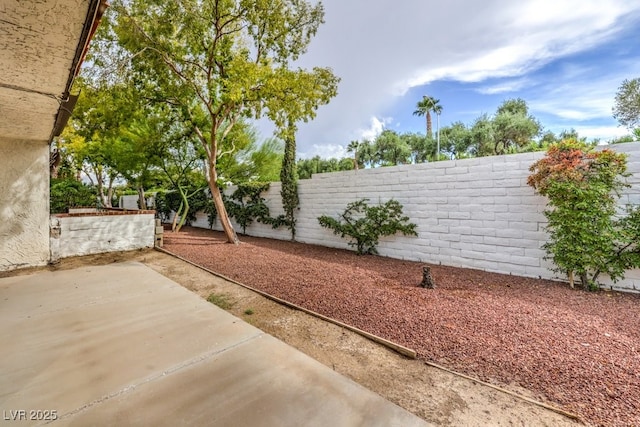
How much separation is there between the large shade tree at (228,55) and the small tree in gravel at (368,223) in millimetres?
2757

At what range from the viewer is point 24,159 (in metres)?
5.12

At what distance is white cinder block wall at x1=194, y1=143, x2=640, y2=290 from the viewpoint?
4.29 m

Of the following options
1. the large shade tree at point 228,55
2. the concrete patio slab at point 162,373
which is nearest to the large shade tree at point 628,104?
the large shade tree at point 228,55

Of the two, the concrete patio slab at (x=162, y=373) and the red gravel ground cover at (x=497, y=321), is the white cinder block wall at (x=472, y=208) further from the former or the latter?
the concrete patio slab at (x=162, y=373)

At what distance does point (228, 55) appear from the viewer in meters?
6.84

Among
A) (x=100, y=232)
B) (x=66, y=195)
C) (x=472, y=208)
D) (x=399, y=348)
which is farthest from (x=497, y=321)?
(x=66, y=195)

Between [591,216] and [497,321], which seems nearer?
[497,321]

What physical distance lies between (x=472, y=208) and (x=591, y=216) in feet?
5.14

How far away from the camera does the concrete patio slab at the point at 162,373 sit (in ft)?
5.47

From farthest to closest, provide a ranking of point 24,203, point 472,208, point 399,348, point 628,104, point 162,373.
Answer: point 628,104 < point 24,203 < point 472,208 < point 399,348 < point 162,373

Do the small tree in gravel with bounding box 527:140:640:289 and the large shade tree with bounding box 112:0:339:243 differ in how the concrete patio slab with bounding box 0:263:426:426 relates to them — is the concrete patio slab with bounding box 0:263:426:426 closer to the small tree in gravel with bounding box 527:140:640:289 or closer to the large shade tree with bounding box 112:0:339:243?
the small tree in gravel with bounding box 527:140:640:289

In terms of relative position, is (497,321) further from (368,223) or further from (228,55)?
(228,55)

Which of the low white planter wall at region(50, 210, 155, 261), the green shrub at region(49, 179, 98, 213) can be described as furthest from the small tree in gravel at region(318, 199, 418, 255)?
the green shrub at region(49, 179, 98, 213)

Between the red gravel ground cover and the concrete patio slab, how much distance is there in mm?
916
